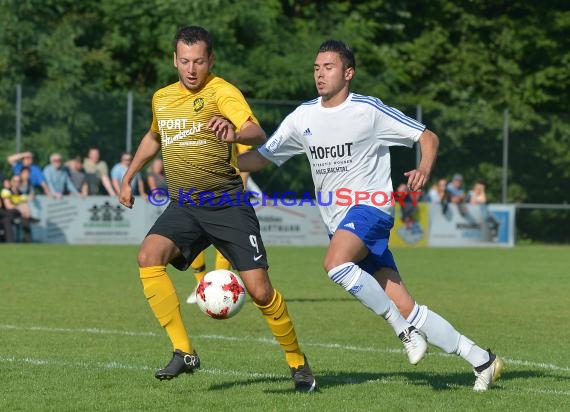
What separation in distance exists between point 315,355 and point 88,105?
695 inches

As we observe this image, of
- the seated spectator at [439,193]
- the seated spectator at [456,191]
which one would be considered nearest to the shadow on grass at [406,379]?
the seated spectator at [439,193]

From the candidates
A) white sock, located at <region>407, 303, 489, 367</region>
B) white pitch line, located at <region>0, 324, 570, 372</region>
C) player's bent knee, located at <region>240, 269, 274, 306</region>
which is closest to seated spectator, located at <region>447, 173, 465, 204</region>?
white pitch line, located at <region>0, 324, 570, 372</region>

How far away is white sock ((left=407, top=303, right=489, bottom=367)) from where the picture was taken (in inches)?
287

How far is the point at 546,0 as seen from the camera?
36688 millimetres

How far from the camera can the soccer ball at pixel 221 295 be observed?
25.4ft

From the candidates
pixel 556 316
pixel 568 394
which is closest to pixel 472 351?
pixel 568 394

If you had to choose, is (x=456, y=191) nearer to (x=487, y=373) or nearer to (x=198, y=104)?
(x=487, y=373)

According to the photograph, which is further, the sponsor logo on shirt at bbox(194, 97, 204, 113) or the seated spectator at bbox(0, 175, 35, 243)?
the seated spectator at bbox(0, 175, 35, 243)

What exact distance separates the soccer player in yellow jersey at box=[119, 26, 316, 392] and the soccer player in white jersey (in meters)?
0.49

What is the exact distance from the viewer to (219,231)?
7.52m

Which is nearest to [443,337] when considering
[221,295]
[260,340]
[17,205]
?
[221,295]

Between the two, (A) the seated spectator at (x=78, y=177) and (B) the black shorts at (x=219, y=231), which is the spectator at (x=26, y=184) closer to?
(A) the seated spectator at (x=78, y=177)

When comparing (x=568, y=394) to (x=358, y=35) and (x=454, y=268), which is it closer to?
(x=454, y=268)

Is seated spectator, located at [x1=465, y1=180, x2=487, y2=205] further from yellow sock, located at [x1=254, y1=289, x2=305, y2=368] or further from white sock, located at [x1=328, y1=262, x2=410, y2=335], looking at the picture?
white sock, located at [x1=328, y1=262, x2=410, y2=335]
